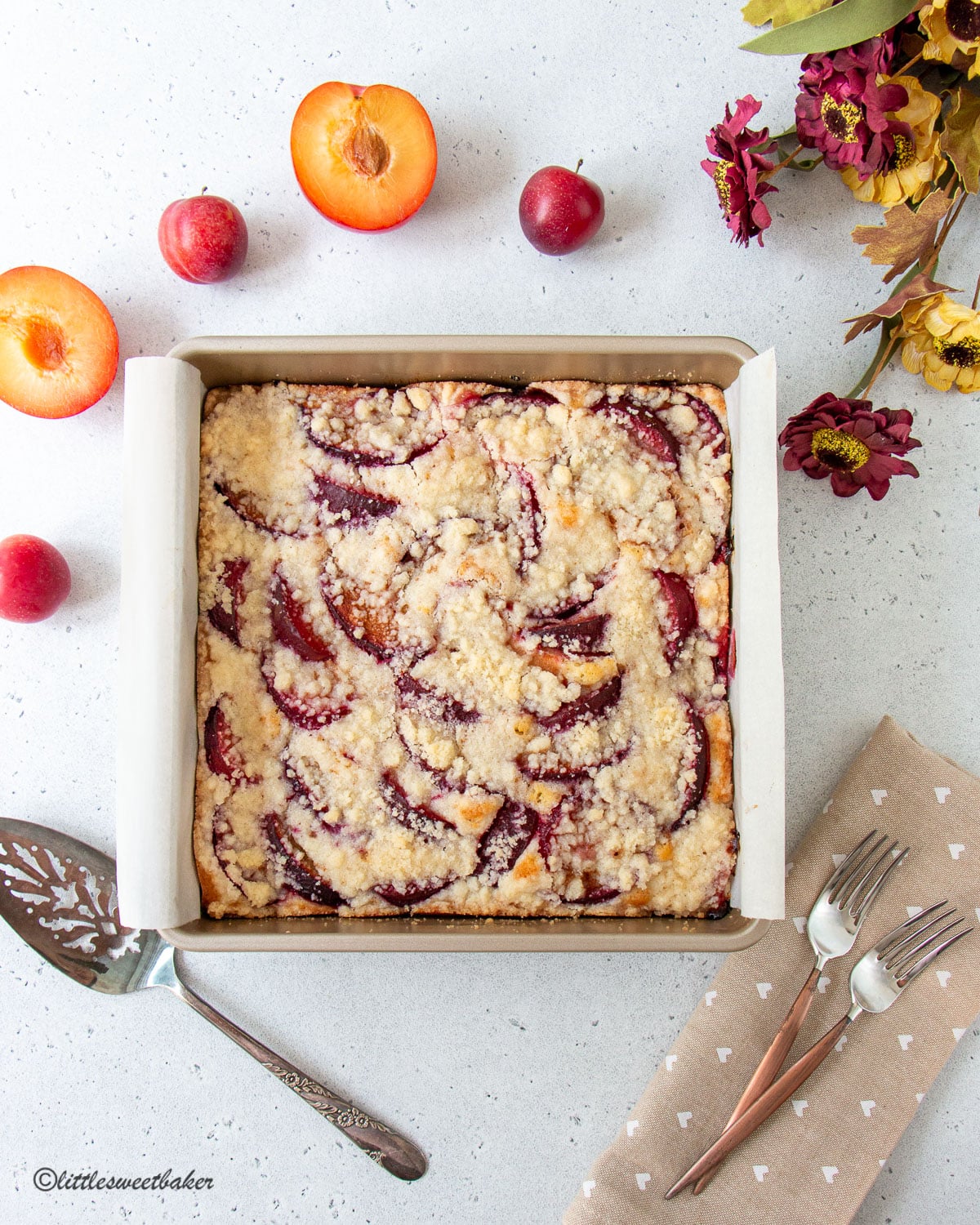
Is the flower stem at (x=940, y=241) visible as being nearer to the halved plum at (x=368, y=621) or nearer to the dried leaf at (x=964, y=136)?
the dried leaf at (x=964, y=136)

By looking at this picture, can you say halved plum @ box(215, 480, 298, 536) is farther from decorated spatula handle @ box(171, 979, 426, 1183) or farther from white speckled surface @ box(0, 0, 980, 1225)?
decorated spatula handle @ box(171, 979, 426, 1183)

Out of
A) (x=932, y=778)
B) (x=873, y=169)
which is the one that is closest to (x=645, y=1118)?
(x=932, y=778)

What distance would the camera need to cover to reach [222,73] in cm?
161

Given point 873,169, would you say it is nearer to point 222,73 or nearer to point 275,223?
point 275,223

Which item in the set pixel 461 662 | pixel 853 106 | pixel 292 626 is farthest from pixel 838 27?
pixel 292 626

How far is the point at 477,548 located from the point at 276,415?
370 millimetres

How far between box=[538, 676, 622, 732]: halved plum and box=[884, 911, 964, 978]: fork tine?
0.66m

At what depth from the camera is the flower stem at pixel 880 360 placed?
153 cm

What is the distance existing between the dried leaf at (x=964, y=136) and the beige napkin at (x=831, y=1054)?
88cm

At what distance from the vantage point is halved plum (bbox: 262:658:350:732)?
1.37 metres

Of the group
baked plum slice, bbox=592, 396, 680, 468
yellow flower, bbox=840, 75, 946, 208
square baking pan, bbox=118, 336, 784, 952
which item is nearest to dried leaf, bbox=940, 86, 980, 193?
yellow flower, bbox=840, 75, 946, 208

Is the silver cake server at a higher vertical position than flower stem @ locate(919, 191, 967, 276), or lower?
lower

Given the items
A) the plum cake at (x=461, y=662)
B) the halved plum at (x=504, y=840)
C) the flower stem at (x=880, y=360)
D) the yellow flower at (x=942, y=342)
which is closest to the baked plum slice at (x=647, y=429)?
the plum cake at (x=461, y=662)

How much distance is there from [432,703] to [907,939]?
0.89 metres
